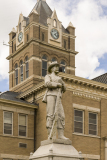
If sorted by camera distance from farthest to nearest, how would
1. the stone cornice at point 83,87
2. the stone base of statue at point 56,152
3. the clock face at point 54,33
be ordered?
the clock face at point 54,33 → the stone cornice at point 83,87 → the stone base of statue at point 56,152

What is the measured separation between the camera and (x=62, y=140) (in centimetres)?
1001

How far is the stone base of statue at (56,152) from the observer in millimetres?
9406

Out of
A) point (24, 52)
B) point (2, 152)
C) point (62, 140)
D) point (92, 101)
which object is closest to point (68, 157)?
point (62, 140)

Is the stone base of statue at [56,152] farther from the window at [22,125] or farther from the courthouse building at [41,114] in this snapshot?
the window at [22,125]

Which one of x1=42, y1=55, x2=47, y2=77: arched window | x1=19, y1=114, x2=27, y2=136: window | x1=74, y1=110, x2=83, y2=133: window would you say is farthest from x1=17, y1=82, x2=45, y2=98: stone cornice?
x1=42, y1=55, x2=47, y2=77: arched window

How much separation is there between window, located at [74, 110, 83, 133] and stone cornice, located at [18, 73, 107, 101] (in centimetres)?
171

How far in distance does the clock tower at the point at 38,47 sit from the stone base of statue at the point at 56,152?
25100 millimetres

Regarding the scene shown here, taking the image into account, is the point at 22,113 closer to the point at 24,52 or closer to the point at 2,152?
the point at 2,152

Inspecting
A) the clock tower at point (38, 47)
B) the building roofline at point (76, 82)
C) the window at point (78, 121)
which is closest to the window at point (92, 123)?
the window at point (78, 121)

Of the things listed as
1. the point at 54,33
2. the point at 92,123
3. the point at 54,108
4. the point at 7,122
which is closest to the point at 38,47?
the point at 54,33

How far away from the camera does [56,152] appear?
9531mm

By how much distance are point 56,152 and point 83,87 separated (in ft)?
71.9

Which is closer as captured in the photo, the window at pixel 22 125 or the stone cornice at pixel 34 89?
the stone cornice at pixel 34 89

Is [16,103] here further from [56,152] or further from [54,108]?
[56,152]
